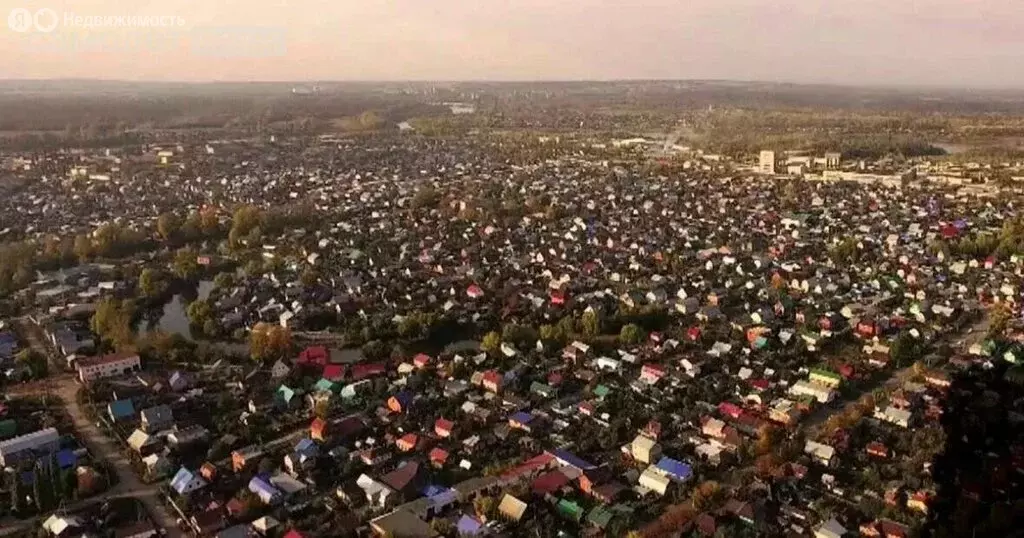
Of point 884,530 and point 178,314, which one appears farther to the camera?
point 178,314

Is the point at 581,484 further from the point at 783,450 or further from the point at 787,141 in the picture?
the point at 787,141

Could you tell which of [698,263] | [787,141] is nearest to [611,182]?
[698,263]

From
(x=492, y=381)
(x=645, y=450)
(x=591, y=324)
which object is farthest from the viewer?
(x=591, y=324)

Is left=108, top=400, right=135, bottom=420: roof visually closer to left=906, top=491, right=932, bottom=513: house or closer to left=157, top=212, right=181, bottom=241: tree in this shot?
left=906, top=491, right=932, bottom=513: house

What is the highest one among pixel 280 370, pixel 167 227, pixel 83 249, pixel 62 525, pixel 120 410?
pixel 167 227

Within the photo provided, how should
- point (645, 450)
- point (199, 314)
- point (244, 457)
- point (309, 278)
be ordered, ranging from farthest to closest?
point (309, 278) < point (199, 314) < point (244, 457) < point (645, 450)

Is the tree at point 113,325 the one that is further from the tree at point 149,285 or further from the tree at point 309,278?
the tree at point 309,278

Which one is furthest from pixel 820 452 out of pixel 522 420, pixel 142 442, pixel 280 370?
pixel 142 442

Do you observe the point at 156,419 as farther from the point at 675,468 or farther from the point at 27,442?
the point at 675,468
